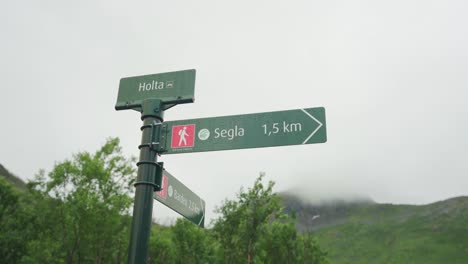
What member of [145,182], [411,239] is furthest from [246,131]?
[411,239]

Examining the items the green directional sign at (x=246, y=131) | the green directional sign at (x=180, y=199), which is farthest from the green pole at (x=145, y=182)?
the green directional sign at (x=180, y=199)

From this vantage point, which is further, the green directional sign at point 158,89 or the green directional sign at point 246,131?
the green directional sign at point 158,89

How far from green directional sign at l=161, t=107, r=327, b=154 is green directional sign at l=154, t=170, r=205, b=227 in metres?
0.45

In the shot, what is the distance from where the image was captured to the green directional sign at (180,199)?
5.01 metres

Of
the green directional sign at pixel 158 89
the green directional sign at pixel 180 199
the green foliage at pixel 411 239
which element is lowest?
the green directional sign at pixel 180 199

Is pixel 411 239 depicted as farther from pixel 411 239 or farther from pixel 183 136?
pixel 183 136

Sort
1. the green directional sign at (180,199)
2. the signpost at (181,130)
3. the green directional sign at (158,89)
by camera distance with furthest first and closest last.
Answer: the green directional sign at (158,89) → the green directional sign at (180,199) → the signpost at (181,130)

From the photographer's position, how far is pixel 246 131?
5105 millimetres

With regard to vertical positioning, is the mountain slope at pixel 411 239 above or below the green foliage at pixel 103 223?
above

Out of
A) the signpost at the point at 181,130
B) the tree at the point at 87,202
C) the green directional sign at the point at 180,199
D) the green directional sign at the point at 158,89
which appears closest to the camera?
the signpost at the point at 181,130

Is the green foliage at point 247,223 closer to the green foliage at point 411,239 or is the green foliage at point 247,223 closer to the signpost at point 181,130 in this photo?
the signpost at point 181,130

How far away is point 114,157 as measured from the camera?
26156 millimetres

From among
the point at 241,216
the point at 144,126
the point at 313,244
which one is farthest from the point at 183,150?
the point at 313,244

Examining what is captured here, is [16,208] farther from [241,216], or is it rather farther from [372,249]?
[372,249]
